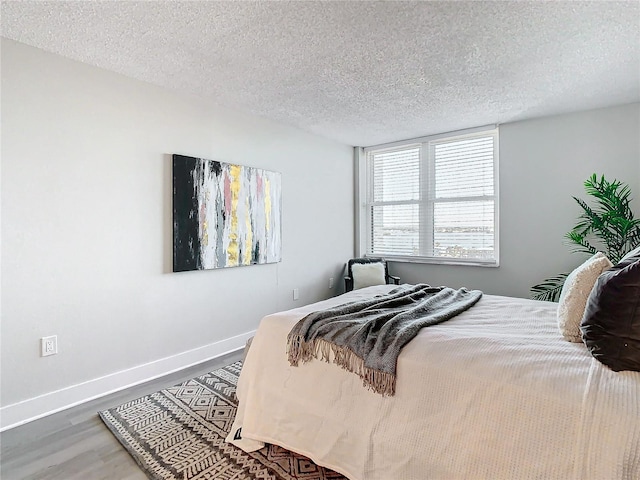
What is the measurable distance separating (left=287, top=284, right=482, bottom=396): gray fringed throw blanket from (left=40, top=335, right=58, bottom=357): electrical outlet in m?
1.72

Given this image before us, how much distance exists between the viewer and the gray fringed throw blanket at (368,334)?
156 cm

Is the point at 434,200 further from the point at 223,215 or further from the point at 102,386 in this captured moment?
the point at 102,386

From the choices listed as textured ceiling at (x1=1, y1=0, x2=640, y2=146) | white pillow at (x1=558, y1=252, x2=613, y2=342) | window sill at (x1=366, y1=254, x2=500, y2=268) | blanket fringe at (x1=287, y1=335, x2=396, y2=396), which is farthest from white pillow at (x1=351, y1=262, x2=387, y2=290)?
white pillow at (x1=558, y1=252, x2=613, y2=342)

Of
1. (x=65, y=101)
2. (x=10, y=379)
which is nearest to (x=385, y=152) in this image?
(x=65, y=101)

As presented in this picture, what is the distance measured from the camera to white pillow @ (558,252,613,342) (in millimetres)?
1546

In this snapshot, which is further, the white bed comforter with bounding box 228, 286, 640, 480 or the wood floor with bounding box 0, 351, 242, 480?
the wood floor with bounding box 0, 351, 242, 480

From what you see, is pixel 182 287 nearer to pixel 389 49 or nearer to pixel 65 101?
pixel 65 101

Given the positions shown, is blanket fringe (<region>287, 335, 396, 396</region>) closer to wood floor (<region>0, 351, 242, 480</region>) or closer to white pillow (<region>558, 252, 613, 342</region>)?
white pillow (<region>558, 252, 613, 342</region>)

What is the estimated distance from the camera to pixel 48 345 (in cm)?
237

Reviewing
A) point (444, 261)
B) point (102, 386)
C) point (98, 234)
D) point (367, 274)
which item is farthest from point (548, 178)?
point (102, 386)

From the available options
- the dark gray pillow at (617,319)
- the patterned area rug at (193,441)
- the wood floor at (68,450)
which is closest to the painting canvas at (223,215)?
the patterned area rug at (193,441)

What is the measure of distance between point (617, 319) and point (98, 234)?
301 centimetres

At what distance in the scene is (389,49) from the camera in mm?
2305

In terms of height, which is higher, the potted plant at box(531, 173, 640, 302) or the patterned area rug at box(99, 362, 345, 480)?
the potted plant at box(531, 173, 640, 302)
